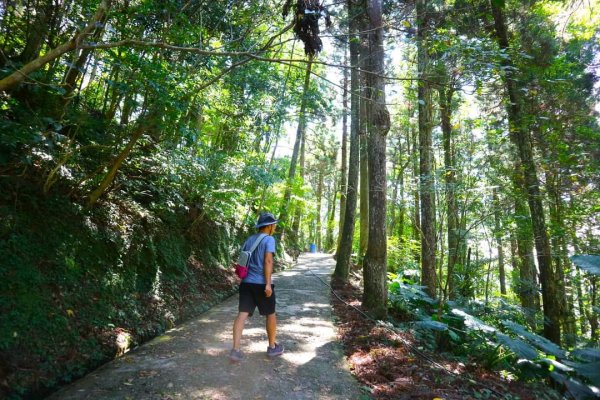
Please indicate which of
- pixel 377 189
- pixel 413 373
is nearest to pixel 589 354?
pixel 413 373

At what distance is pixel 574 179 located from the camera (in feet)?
26.9

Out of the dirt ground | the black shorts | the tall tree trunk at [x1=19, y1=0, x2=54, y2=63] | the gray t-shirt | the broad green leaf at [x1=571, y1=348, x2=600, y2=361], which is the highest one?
the tall tree trunk at [x1=19, y1=0, x2=54, y2=63]

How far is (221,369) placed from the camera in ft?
13.7

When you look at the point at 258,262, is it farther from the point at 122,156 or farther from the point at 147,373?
the point at 122,156

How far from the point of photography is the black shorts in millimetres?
4402

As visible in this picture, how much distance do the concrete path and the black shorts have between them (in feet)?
2.19

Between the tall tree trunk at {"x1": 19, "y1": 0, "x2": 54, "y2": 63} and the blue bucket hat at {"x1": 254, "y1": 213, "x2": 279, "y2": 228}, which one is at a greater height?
the tall tree trunk at {"x1": 19, "y1": 0, "x2": 54, "y2": 63}

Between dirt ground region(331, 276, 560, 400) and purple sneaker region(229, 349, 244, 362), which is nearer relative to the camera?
dirt ground region(331, 276, 560, 400)

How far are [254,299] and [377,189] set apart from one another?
11.8 ft

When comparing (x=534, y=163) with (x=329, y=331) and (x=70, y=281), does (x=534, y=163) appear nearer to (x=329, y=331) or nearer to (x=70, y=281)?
(x=329, y=331)

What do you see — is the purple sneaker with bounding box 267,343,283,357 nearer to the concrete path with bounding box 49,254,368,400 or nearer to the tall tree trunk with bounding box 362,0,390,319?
the concrete path with bounding box 49,254,368,400

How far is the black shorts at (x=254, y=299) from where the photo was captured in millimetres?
4402

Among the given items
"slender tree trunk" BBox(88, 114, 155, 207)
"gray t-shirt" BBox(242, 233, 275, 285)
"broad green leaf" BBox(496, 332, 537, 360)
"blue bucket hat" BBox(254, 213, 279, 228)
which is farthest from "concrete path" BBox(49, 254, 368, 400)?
"slender tree trunk" BBox(88, 114, 155, 207)

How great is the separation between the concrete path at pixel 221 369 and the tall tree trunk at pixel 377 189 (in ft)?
4.02
